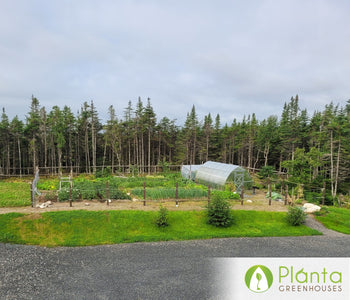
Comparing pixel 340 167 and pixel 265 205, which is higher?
pixel 340 167

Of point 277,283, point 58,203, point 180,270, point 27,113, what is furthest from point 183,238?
point 27,113

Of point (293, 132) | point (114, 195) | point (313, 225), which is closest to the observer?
point (313, 225)

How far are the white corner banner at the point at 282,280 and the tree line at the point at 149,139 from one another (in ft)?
55.9

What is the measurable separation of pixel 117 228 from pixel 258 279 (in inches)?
287

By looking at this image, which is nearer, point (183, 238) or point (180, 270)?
point (180, 270)

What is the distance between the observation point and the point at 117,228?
1072cm

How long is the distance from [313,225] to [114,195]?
13.2m

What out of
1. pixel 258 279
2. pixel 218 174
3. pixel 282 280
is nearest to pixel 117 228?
pixel 258 279

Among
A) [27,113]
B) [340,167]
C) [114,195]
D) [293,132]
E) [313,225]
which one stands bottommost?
[313,225]

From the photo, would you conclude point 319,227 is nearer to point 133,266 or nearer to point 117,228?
point 133,266

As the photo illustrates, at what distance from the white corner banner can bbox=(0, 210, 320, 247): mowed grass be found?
9.94 ft

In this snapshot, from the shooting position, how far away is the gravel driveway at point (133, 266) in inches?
247

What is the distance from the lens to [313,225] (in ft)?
39.1

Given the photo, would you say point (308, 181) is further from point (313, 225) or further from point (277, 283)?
point (277, 283)
